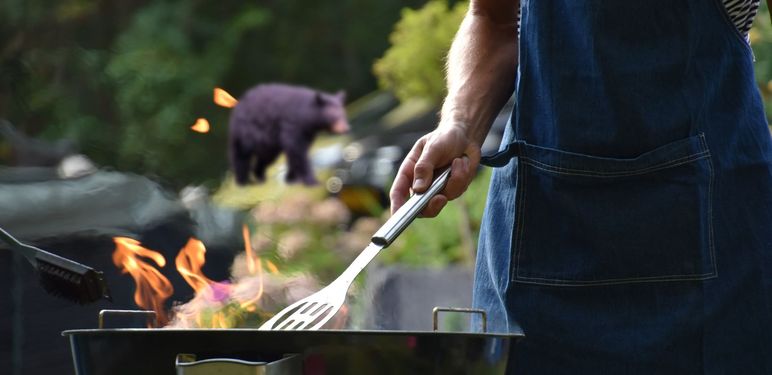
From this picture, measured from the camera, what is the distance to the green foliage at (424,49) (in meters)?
6.15

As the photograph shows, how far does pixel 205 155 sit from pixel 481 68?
5.86 meters

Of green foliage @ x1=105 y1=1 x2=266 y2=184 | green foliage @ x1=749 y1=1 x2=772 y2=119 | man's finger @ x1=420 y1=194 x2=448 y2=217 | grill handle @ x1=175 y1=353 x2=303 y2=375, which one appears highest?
green foliage @ x1=105 y1=1 x2=266 y2=184

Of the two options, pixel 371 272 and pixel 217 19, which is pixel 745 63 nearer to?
pixel 371 272

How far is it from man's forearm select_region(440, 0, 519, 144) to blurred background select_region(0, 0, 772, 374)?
1.50 feet

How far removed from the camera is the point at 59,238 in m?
2.50

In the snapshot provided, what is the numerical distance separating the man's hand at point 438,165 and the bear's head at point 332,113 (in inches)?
192

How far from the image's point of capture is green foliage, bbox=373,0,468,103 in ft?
20.2

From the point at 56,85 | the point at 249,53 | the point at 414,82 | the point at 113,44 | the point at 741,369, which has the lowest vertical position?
the point at 741,369

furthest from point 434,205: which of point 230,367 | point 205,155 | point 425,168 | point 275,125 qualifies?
point 205,155

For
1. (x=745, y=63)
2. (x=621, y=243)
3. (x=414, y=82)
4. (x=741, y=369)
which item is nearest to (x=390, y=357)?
(x=621, y=243)

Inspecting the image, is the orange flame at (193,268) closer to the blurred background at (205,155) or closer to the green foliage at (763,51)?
the blurred background at (205,155)

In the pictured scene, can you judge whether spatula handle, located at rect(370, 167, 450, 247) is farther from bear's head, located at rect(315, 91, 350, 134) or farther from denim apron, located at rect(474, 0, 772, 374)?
bear's head, located at rect(315, 91, 350, 134)

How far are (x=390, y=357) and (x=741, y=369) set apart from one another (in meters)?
0.54

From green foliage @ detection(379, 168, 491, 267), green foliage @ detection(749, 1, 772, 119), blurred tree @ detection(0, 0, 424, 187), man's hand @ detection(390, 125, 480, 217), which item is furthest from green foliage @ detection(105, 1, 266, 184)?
man's hand @ detection(390, 125, 480, 217)
